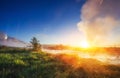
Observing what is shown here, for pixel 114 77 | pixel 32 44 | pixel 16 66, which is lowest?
pixel 114 77

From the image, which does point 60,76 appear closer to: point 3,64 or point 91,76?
point 91,76

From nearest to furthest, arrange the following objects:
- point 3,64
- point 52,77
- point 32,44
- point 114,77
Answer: point 52,77 < point 114,77 < point 3,64 < point 32,44

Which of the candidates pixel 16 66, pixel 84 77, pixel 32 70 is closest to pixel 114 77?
pixel 84 77

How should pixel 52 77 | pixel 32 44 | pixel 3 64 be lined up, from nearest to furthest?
pixel 52 77 < pixel 3 64 < pixel 32 44

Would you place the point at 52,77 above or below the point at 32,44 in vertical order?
below

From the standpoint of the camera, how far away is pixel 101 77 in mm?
17359

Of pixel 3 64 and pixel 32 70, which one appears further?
pixel 3 64

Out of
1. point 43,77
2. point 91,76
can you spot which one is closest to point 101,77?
point 91,76

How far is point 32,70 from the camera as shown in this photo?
19734 millimetres

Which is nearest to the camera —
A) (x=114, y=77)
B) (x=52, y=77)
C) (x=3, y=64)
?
(x=52, y=77)

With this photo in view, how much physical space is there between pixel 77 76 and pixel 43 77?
139 inches

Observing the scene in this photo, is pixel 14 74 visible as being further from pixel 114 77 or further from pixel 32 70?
pixel 114 77

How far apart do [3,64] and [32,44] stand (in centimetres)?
5761

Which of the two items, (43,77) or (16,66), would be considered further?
(16,66)
